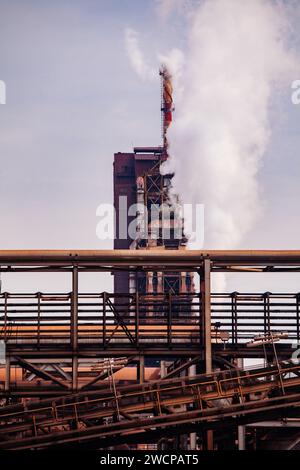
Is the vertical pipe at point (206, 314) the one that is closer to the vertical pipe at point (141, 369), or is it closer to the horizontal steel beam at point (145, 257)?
the horizontal steel beam at point (145, 257)

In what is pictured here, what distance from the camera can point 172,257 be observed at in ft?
68.2

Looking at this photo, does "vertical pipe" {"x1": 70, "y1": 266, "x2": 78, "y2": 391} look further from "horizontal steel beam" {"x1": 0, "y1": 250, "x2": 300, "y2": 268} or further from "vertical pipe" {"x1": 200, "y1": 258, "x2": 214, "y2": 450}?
"vertical pipe" {"x1": 200, "y1": 258, "x2": 214, "y2": 450}

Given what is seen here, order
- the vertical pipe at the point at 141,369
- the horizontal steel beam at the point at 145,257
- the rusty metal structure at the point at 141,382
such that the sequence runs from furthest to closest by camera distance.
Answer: the vertical pipe at the point at 141,369 < the horizontal steel beam at the point at 145,257 < the rusty metal structure at the point at 141,382

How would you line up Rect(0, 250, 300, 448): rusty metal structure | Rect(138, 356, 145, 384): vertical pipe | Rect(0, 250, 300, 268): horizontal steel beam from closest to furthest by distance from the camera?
Rect(0, 250, 300, 448): rusty metal structure
Rect(0, 250, 300, 268): horizontal steel beam
Rect(138, 356, 145, 384): vertical pipe

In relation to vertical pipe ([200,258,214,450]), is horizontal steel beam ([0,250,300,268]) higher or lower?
higher

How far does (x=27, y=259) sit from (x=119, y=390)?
→ 4498 millimetres

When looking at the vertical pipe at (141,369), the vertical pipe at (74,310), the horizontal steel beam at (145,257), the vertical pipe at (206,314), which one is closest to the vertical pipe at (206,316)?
the vertical pipe at (206,314)

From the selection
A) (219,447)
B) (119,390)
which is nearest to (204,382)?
(119,390)

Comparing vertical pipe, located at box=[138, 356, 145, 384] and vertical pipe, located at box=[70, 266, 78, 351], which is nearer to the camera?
vertical pipe, located at box=[70, 266, 78, 351]

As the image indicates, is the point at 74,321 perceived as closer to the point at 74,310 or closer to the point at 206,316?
the point at 74,310

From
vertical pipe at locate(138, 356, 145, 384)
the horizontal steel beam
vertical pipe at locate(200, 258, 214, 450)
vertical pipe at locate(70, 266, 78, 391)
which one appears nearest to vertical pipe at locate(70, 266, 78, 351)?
vertical pipe at locate(70, 266, 78, 391)

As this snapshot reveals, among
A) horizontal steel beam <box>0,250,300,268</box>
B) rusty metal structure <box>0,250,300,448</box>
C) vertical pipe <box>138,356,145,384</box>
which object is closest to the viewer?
rusty metal structure <box>0,250,300,448</box>
